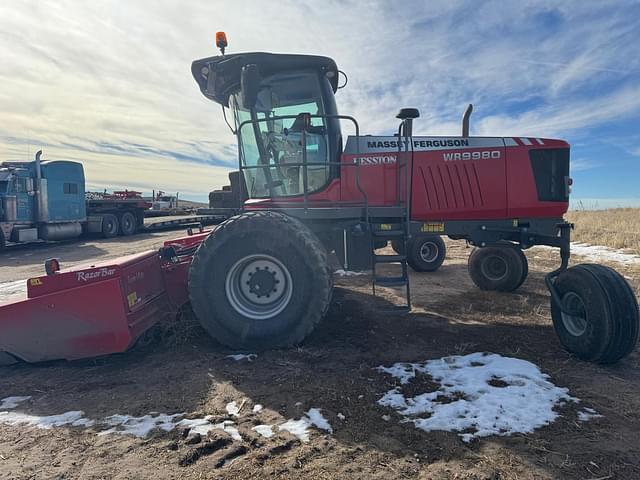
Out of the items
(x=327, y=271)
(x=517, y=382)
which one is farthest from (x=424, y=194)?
(x=517, y=382)

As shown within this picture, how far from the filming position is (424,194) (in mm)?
5094

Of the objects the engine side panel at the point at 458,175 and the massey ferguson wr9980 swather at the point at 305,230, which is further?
the engine side panel at the point at 458,175

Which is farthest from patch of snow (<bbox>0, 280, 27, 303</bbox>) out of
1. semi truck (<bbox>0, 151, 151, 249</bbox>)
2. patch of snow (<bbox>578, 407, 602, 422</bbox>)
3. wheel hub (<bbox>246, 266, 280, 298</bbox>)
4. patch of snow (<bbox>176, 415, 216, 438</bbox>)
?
patch of snow (<bbox>578, 407, 602, 422</bbox>)

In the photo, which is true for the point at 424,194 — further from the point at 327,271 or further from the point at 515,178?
the point at 327,271

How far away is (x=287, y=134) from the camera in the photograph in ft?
15.9

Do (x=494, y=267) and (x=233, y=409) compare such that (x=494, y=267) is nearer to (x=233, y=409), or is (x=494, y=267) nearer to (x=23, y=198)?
(x=233, y=409)

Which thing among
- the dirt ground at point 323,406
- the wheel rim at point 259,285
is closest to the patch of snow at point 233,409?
the dirt ground at point 323,406

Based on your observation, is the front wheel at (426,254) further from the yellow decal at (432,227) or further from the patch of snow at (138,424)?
the patch of snow at (138,424)

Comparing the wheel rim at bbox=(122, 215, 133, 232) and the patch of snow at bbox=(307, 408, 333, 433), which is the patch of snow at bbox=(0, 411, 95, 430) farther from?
the wheel rim at bbox=(122, 215, 133, 232)

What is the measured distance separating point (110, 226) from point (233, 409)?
18796 mm

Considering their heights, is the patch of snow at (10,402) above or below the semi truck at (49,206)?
below

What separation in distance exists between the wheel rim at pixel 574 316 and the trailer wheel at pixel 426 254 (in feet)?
14.6

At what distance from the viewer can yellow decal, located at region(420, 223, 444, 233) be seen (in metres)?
5.10

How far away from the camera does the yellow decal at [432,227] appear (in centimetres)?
510
